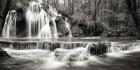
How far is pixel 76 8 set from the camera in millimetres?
23391

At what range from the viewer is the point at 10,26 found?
753 inches

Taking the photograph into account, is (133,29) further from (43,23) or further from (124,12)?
(43,23)

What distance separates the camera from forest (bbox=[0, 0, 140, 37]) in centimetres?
2220

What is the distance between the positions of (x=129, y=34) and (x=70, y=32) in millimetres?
8968

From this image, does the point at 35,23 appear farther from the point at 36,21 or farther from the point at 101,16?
the point at 101,16

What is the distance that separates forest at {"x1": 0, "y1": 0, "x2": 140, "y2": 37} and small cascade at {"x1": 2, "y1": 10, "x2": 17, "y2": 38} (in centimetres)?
539

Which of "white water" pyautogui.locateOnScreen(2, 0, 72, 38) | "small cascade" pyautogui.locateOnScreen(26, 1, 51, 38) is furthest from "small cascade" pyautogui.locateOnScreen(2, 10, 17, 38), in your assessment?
"small cascade" pyautogui.locateOnScreen(26, 1, 51, 38)

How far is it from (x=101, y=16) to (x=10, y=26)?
1319 centimetres

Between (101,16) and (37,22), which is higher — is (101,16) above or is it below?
above

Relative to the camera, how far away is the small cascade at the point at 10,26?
19.1 m

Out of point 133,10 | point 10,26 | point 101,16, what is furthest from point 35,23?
point 133,10

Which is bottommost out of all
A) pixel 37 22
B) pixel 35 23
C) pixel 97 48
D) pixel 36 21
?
pixel 97 48

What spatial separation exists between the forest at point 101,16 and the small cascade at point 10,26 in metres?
5.39

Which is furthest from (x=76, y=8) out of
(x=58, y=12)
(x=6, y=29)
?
(x=6, y=29)
